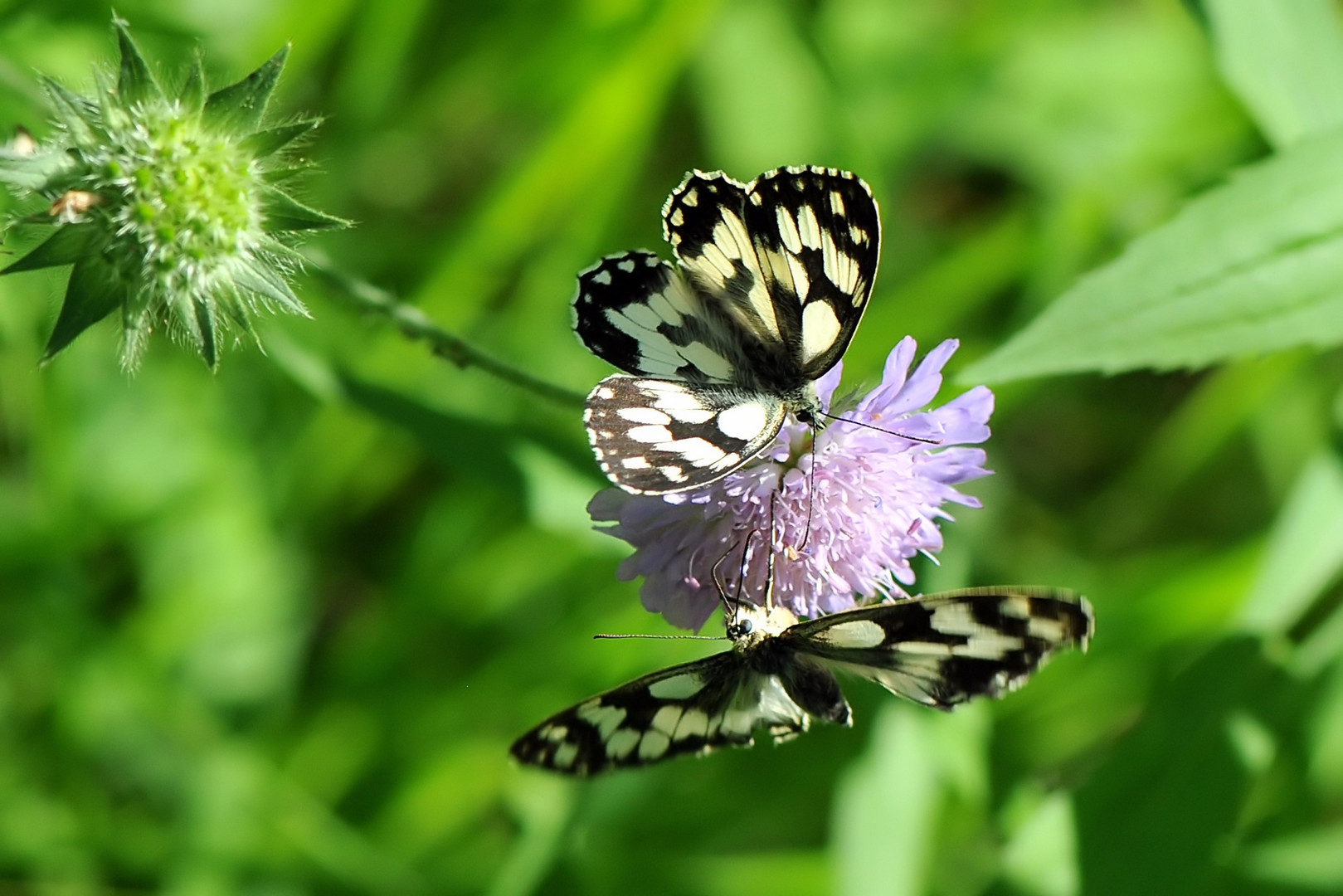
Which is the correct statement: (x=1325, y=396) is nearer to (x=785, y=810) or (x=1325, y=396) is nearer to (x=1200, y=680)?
(x=1200, y=680)

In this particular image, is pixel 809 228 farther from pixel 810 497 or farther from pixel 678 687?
pixel 678 687

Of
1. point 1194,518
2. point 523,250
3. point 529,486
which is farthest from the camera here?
point 1194,518

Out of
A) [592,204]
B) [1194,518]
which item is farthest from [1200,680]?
[592,204]

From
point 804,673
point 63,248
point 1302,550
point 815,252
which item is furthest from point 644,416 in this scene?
point 1302,550

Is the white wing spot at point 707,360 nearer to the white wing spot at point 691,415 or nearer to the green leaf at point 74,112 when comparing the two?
the white wing spot at point 691,415

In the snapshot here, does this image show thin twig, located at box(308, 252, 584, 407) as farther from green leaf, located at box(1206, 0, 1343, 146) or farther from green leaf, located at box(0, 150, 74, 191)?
green leaf, located at box(1206, 0, 1343, 146)

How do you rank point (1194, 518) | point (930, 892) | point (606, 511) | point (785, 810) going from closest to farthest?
1. point (606, 511)
2. point (930, 892)
3. point (785, 810)
4. point (1194, 518)

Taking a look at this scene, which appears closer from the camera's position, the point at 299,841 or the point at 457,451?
the point at 457,451
